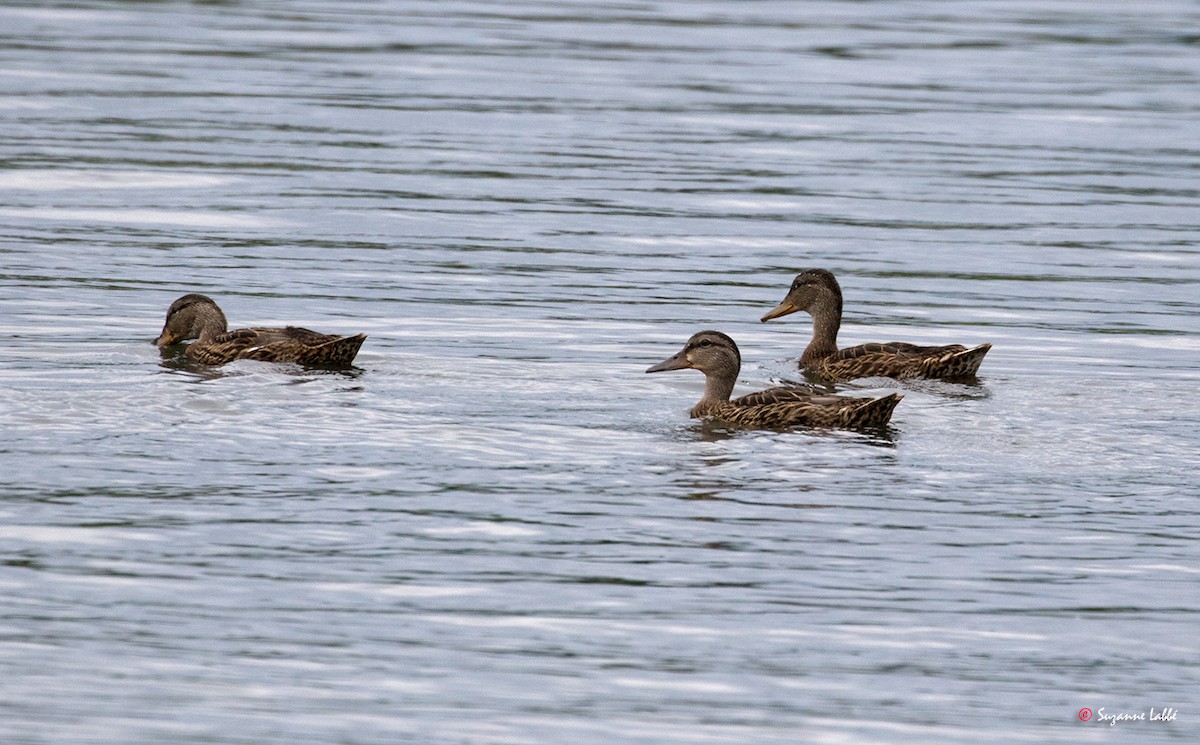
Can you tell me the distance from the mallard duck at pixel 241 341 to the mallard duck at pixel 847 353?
11.2ft

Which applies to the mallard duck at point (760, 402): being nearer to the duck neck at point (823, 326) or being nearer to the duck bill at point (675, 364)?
the duck bill at point (675, 364)

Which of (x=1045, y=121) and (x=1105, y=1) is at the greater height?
(x=1105, y=1)

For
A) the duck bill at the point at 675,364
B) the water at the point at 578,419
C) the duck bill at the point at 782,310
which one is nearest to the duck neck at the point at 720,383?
the duck bill at the point at 675,364

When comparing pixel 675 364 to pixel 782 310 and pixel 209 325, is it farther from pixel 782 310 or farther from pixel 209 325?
pixel 209 325

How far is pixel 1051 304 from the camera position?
59.9 ft

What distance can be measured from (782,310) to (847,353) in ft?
4.38

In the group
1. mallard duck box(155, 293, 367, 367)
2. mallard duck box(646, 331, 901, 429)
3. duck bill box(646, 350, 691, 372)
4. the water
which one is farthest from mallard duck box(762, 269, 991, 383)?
mallard duck box(155, 293, 367, 367)

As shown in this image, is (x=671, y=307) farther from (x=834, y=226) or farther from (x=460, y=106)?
(x=460, y=106)

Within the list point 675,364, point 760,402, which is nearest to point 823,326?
point 675,364

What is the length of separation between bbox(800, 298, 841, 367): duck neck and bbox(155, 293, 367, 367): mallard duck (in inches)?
138

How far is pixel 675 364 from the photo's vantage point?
14.0m

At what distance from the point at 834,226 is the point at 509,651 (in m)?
13.7

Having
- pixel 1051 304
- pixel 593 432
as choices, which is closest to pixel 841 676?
pixel 593 432

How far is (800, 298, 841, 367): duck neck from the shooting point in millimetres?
16109
